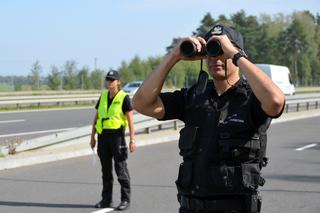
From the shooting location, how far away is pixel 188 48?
3.18 m

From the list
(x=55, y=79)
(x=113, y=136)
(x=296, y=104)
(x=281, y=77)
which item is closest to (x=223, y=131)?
(x=113, y=136)

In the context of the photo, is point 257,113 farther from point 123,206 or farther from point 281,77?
point 281,77

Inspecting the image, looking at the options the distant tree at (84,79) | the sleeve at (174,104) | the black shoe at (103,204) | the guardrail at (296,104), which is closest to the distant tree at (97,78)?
the distant tree at (84,79)

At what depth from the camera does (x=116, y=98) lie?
8211 mm

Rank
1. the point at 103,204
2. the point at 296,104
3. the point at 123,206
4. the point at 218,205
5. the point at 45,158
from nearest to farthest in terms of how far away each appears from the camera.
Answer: the point at 218,205 → the point at 123,206 → the point at 103,204 → the point at 45,158 → the point at 296,104

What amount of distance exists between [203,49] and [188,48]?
87mm

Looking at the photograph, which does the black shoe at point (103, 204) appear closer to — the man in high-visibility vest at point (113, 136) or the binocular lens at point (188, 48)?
the man in high-visibility vest at point (113, 136)

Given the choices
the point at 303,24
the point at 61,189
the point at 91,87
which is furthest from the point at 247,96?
the point at 303,24

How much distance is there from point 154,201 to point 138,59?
53720 mm

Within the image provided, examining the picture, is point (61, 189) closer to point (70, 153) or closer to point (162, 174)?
point (162, 174)

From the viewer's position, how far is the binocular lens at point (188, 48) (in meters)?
3.15

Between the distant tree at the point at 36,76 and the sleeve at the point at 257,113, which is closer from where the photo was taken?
the sleeve at the point at 257,113

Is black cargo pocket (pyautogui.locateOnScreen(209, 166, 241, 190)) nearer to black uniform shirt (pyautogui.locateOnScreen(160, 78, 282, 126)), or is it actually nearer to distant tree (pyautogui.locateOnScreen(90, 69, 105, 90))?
black uniform shirt (pyautogui.locateOnScreen(160, 78, 282, 126))

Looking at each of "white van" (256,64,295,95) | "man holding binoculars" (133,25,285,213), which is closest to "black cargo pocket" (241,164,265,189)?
"man holding binoculars" (133,25,285,213)
